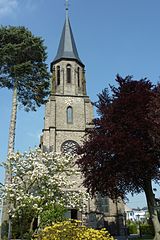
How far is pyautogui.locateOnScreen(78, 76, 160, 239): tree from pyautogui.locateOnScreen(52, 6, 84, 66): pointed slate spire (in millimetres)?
20308

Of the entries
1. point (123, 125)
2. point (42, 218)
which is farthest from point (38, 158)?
point (123, 125)

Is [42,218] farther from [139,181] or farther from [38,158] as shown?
[139,181]

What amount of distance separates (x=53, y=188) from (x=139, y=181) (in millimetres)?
5168

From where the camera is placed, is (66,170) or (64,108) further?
(64,108)

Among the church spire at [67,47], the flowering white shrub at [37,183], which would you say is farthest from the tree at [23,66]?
the church spire at [67,47]

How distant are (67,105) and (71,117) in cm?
161

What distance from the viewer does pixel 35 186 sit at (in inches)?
595

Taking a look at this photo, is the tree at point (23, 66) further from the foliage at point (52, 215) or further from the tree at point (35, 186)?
the foliage at point (52, 215)

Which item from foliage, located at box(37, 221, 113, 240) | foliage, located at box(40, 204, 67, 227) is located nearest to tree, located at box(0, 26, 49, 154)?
foliage, located at box(40, 204, 67, 227)

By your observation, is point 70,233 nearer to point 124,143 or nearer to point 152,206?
point 124,143

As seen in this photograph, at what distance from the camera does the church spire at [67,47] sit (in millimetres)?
36647

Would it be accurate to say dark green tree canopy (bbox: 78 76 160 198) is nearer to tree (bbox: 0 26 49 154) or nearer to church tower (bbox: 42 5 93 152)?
tree (bbox: 0 26 49 154)

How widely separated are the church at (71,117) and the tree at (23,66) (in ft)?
21.9

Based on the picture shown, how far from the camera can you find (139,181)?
53.8 feet
